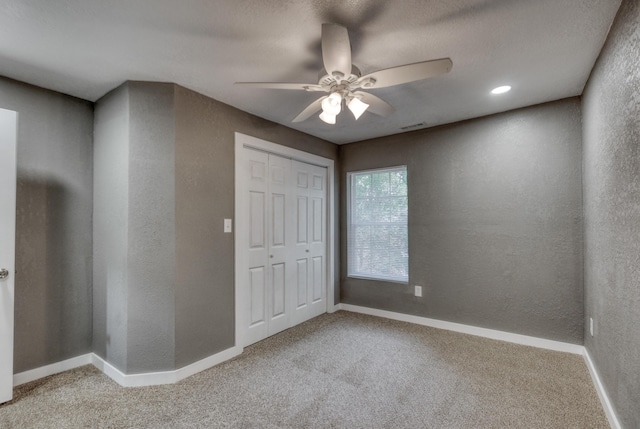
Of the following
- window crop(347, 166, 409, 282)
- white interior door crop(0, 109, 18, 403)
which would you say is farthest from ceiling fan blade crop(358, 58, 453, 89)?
white interior door crop(0, 109, 18, 403)

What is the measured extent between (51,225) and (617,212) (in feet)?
13.0

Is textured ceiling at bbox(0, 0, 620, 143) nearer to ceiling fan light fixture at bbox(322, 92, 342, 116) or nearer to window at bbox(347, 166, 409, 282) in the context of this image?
ceiling fan light fixture at bbox(322, 92, 342, 116)

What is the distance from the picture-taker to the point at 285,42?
6.12ft

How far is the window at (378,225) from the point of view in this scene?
3.82m

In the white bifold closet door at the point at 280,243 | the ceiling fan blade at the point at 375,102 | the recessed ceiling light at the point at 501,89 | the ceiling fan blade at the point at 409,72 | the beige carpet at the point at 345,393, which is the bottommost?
the beige carpet at the point at 345,393

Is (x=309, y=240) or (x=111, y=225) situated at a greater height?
(x=111, y=225)

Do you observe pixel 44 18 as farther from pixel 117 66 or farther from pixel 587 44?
pixel 587 44

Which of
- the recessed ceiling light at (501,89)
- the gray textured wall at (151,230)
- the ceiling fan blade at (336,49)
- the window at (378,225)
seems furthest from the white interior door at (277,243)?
the recessed ceiling light at (501,89)

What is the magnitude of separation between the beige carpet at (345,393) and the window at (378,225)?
1.15 m

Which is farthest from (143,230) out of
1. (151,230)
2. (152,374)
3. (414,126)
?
(414,126)

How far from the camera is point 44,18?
1637mm

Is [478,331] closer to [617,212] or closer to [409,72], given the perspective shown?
[617,212]

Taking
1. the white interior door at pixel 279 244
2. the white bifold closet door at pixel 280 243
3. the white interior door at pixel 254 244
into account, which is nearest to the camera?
the white interior door at pixel 254 244

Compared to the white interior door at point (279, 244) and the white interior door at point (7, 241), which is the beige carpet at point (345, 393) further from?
the white interior door at point (279, 244)
